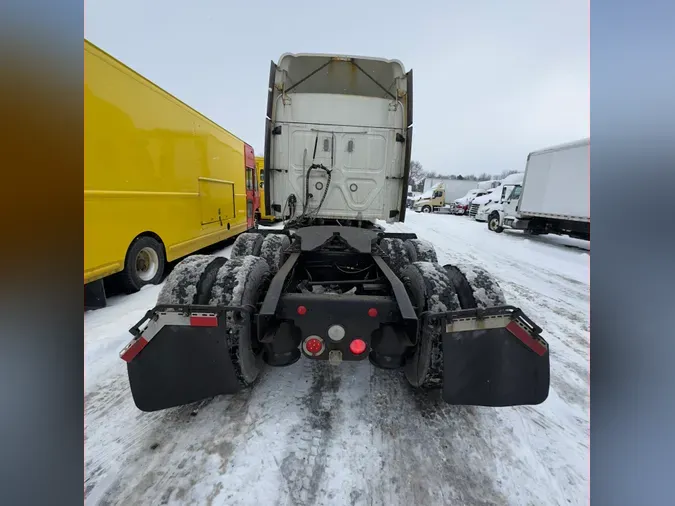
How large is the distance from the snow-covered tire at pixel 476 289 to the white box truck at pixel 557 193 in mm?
10987

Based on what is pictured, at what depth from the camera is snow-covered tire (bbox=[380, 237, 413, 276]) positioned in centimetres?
412

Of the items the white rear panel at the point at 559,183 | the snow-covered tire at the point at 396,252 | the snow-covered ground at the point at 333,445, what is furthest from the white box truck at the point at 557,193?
the snow-covered ground at the point at 333,445

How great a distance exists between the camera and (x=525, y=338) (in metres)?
1.97

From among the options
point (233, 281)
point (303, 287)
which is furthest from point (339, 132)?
point (233, 281)

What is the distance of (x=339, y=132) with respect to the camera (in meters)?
4.66

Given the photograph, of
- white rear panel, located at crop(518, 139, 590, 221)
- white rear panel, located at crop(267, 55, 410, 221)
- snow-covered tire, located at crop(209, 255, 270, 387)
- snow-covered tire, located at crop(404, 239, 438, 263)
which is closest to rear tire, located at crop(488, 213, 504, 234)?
white rear panel, located at crop(518, 139, 590, 221)

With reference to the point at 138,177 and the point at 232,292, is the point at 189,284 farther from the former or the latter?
the point at 138,177

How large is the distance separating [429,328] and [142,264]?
18.3ft

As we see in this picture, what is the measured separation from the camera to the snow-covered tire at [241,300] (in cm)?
216

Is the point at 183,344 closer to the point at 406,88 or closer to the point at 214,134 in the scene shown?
the point at 406,88

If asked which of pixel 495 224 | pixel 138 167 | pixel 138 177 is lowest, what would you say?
pixel 495 224

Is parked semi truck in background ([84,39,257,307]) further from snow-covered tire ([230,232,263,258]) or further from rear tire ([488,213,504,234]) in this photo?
rear tire ([488,213,504,234])

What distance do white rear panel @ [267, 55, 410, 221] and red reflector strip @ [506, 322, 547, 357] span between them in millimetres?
3176

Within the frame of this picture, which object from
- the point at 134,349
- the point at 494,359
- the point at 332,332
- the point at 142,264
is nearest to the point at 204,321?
the point at 134,349
